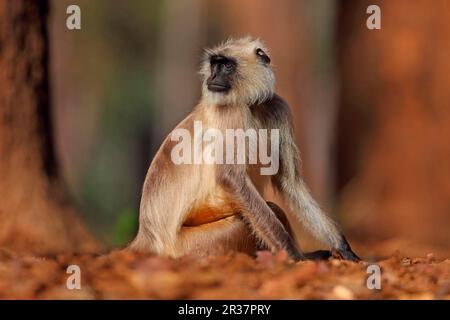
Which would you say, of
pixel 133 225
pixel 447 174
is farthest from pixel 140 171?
pixel 447 174

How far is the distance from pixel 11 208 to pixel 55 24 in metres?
7.28

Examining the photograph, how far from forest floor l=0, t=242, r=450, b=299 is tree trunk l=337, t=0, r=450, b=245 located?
426 centimetres

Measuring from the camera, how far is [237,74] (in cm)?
520

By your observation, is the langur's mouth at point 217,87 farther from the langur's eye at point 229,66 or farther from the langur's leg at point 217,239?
the langur's leg at point 217,239

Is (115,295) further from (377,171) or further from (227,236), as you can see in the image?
(377,171)

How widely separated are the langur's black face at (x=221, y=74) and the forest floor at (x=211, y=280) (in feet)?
4.25

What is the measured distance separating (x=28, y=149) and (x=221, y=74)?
5.05 feet

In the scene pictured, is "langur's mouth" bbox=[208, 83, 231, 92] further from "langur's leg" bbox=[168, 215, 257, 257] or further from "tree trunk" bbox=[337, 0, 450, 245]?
"tree trunk" bbox=[337, 0, 450, 245]

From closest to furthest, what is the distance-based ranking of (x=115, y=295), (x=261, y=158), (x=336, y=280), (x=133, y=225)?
(x=115, y=295), (x=336, y=280), (x=261, y=158), (x=133, y=225)

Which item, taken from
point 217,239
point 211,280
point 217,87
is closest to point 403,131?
point 217,87

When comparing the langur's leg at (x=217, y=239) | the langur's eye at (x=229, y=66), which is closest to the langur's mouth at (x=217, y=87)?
the langur's eye at (x=229, y=66)

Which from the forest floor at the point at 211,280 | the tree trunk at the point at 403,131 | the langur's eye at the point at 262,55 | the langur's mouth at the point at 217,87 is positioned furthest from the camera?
the tree trunk at the point at 403,131

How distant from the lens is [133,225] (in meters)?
8.90

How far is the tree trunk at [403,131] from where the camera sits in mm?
8289
